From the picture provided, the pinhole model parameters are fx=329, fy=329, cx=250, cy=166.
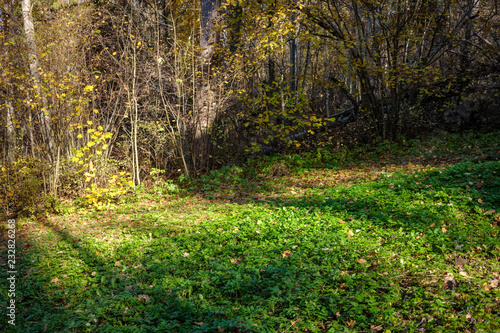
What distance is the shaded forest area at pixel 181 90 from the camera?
25.4ft

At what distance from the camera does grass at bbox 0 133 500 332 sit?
327cm

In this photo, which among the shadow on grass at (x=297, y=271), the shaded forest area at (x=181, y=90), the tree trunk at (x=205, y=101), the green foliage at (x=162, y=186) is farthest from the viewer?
the tree trunk at (x=205, y=101)

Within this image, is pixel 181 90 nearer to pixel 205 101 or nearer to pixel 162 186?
pixel 205 101

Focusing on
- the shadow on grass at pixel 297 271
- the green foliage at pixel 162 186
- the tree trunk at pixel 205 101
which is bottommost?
the shadow on grass at pixel 297 271

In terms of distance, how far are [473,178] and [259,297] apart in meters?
5.18

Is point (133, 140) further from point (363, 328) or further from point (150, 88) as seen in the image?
point (363, 328)

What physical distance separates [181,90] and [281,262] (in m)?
7.09

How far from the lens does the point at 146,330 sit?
3211 mm

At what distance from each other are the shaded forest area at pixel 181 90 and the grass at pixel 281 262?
160 centimetres

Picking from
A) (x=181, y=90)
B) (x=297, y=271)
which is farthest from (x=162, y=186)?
(x=297, y=271)

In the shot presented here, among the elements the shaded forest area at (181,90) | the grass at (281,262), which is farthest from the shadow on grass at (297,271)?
the shaded forest area at (181,90)

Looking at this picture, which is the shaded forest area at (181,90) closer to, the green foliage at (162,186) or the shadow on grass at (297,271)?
the green foliage at (162,186)

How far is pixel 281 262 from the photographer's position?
4.36 metres

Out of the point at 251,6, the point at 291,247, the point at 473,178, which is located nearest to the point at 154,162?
the point at 251,6
